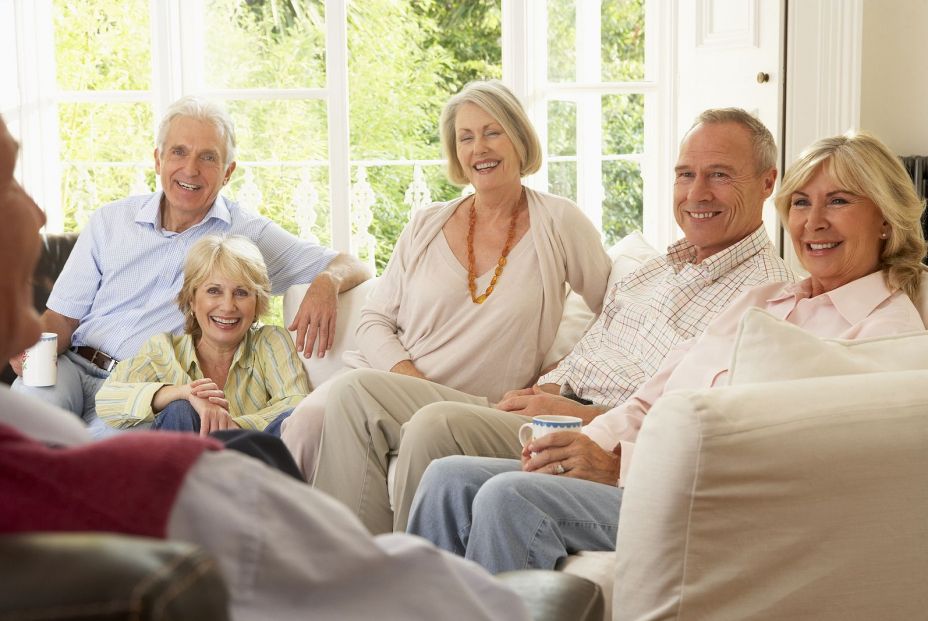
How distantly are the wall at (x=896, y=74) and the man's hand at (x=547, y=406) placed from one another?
5.78 ft

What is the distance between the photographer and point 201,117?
10.7 ft

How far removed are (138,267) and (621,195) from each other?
8.12ft

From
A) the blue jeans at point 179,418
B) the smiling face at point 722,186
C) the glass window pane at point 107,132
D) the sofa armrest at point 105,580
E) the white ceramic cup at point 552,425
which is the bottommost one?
the blue jeans at point 179,418

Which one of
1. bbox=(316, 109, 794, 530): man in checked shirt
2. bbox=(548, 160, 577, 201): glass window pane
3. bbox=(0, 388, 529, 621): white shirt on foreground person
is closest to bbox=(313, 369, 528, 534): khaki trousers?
bbox=(316, 109, 794, 530): man in checked shirt

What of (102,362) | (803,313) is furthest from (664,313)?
(102,362)

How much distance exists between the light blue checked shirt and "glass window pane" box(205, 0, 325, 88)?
5.09ft

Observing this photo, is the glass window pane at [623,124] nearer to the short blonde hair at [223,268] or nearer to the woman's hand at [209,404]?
the short blonde hair at [223,268]

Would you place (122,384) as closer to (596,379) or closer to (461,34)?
(596,379)

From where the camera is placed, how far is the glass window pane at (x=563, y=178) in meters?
4.91

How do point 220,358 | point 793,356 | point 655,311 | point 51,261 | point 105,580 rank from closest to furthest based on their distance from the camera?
point 105,580 < point 793,356 < point 655,311 < point 220,358 < point 51,261

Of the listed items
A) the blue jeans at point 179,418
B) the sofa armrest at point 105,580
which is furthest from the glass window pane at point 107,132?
the sofa armrest at point 105,580

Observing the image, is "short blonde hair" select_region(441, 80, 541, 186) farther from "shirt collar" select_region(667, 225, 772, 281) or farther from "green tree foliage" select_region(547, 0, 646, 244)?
"green tree foliage" select_region(547, 0, 646, 244)

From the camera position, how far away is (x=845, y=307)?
196 centimetres

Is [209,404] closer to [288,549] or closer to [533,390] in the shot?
[533,390]
